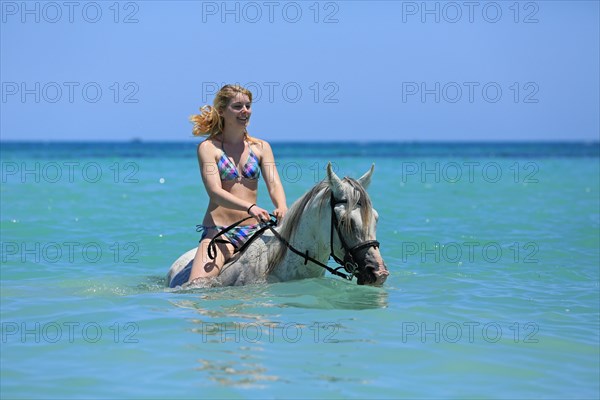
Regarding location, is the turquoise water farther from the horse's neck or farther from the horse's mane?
the horse's mane

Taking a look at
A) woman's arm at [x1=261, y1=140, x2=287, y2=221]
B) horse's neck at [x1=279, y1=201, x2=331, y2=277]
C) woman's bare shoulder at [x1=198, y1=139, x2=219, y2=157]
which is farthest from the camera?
woman's arm at [x1=261, y1=140, x2=287, y2=221]

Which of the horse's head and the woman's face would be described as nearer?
the horse's head

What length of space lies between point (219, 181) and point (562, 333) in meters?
2.78

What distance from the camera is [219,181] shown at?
6.32 m

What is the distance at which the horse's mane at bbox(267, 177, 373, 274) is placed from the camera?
18.6 ft

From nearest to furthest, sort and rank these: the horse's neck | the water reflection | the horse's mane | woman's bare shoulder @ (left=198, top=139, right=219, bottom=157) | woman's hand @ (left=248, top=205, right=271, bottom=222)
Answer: the water reflection
the horse's mane
the horse's neck
woman's hand @ (left=248, top=205, right=271, bottom=222)
woman's bare shoulder @ (left=198, top=139, right=219, bottom=157)

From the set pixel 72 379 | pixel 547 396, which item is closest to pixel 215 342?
pixel 72 379

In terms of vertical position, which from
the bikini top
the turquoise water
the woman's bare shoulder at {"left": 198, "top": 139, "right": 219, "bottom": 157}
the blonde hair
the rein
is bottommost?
the turquoise water

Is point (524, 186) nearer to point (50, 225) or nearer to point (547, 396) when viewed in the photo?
point (50, 225)

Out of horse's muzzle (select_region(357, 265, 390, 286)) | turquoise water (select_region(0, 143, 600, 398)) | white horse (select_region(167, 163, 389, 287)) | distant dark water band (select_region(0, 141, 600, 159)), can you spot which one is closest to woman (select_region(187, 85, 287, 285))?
white horse (select_region(167, 163, 389, 287))

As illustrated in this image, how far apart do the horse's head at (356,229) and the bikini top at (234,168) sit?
0.98 meters

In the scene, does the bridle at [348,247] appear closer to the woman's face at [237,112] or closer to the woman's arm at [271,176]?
the woman's arm at [271,176]

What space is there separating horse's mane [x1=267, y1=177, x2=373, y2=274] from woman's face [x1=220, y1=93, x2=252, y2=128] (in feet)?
2.92

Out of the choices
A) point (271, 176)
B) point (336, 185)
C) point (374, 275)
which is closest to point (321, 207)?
point (336, 185)
